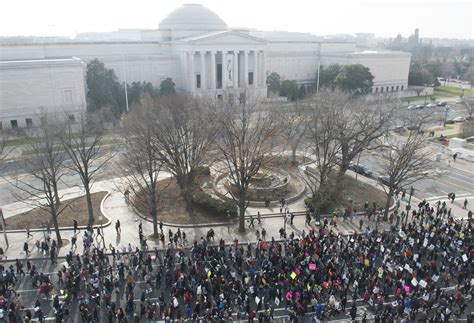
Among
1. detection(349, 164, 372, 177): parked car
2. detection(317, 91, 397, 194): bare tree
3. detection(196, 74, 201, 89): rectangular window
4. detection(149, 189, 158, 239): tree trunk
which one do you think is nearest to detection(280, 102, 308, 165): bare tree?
detection(317, 91, 397, 194): bare tree

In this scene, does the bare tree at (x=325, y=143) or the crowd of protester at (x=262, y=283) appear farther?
the bare tree at (x=325, y=143)

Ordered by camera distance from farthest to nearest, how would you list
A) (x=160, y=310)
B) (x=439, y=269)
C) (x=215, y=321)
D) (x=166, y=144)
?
1. (x=166, y=144)
2. (x=439, y=269)
3. (x=160, y=310)
4. (x=215, y=321)

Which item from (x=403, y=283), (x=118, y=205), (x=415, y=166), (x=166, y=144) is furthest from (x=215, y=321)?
(x=415, y=166)

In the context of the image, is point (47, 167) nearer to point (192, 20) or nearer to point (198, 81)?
point (198, 81)

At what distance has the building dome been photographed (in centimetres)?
8344

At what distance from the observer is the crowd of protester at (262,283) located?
735 inches

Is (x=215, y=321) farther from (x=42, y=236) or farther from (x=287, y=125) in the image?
(x=287, y=125)

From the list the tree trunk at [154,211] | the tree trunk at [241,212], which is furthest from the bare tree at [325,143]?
the tree trunk at [154,211]

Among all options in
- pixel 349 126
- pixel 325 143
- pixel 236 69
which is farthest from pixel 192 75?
pixel 325 143

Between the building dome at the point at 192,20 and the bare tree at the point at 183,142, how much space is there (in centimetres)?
5655

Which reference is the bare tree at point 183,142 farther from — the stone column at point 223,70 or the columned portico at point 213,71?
the stone column at point 223,70

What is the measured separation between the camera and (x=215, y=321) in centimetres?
1764

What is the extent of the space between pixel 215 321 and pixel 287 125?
24.3 m

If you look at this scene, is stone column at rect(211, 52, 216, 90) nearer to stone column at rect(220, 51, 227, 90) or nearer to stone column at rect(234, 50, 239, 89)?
stone column at rect(220, 51, 227, 90)
